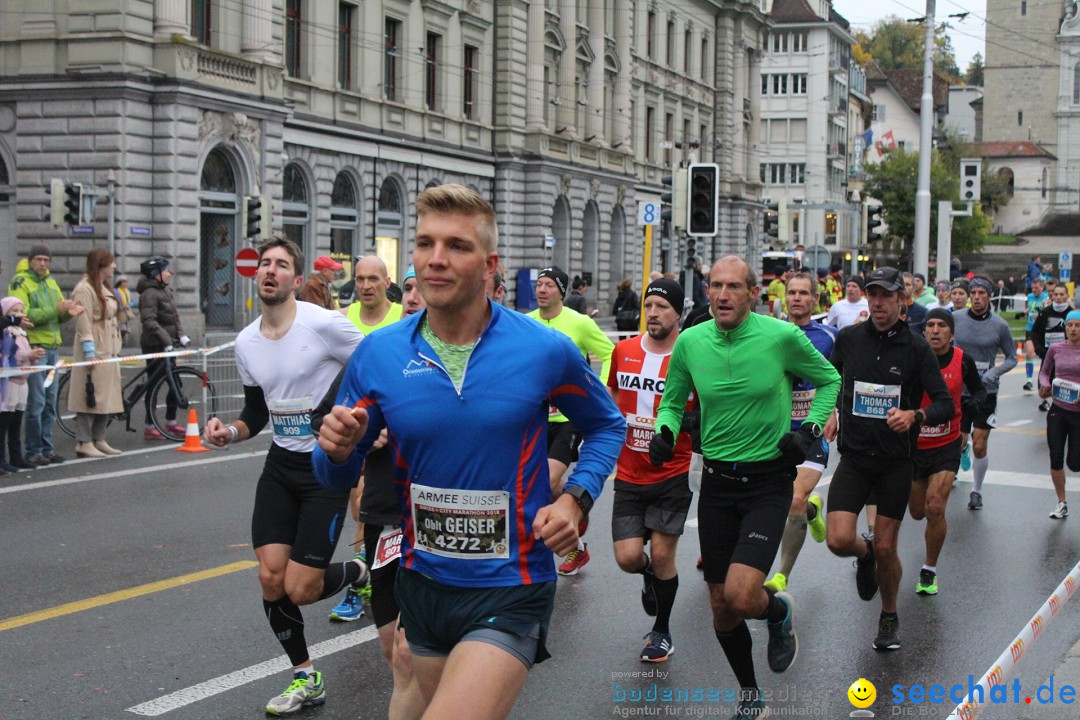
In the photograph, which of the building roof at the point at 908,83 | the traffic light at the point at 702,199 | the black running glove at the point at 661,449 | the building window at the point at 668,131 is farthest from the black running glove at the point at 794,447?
the building roof at the point at 908,83

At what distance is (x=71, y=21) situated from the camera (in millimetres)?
29250

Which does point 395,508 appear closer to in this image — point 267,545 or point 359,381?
point 267,545

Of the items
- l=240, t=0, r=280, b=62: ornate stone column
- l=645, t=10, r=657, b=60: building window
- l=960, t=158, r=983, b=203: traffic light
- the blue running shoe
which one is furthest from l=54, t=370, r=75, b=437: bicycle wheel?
l=645, t=10, r=657, b=60: building window

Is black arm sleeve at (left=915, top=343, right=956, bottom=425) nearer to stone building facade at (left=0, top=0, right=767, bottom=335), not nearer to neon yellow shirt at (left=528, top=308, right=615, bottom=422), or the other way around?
neon yellow shirt at (left=528, top=308, right=615, bottom=422)

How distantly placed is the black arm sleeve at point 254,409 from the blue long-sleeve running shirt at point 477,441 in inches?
91.5

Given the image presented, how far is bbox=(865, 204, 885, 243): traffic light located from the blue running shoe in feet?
80.8

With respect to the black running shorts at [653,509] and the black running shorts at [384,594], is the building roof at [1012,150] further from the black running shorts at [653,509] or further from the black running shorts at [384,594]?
the black running shorts at [384,594]

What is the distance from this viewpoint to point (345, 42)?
39.4m

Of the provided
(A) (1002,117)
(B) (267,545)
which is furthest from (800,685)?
(A) (1002,117)

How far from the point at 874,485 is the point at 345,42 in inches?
1342

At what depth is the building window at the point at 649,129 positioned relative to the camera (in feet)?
207

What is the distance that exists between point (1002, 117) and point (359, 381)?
116 metres

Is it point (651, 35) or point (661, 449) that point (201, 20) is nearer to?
point (661, 449)

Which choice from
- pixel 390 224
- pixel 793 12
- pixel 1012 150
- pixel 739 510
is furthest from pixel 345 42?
Answer: pixel 1012 150
